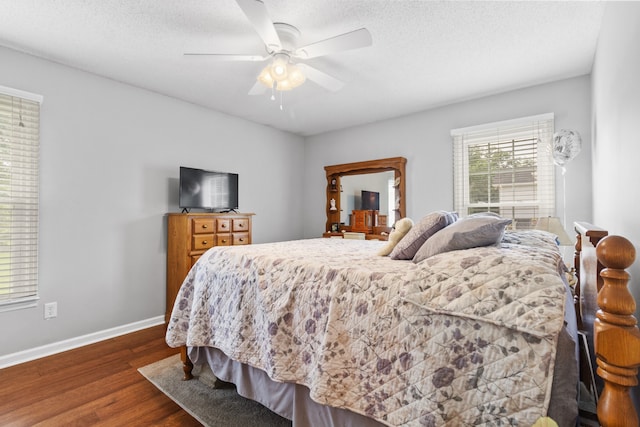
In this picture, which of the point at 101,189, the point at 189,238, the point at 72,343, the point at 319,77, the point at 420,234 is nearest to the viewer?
the point at 420,234

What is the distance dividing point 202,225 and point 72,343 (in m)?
1.54

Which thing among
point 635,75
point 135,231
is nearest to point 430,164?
point 635,75

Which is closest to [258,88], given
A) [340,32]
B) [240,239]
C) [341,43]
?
[340,32]

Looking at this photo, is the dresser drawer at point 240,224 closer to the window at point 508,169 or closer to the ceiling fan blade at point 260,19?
the ceiling fan blade at point 260,19

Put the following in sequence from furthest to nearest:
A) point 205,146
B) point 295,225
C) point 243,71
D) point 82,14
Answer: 1. point 295,225
2. point 205,146
3. point 243,71
4. point 82,14

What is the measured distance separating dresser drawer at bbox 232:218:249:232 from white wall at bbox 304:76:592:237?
1.57 meters

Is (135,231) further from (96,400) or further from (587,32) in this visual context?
(587,32)

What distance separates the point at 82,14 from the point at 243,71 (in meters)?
1.23

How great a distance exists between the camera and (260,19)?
1.84 m

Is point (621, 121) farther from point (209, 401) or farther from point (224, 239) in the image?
point (224, 239)

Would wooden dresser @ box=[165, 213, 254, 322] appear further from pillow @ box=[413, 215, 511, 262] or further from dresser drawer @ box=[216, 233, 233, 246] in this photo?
pillow @ box=[413, 215, 511, 262]

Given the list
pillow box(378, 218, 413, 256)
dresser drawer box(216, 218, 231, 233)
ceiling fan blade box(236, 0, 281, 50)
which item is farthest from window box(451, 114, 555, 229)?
dresser drawer box(216, 218, 231, 233)

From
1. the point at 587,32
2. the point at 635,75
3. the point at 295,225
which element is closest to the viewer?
the point at 635,75

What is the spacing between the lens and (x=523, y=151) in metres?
3.35
